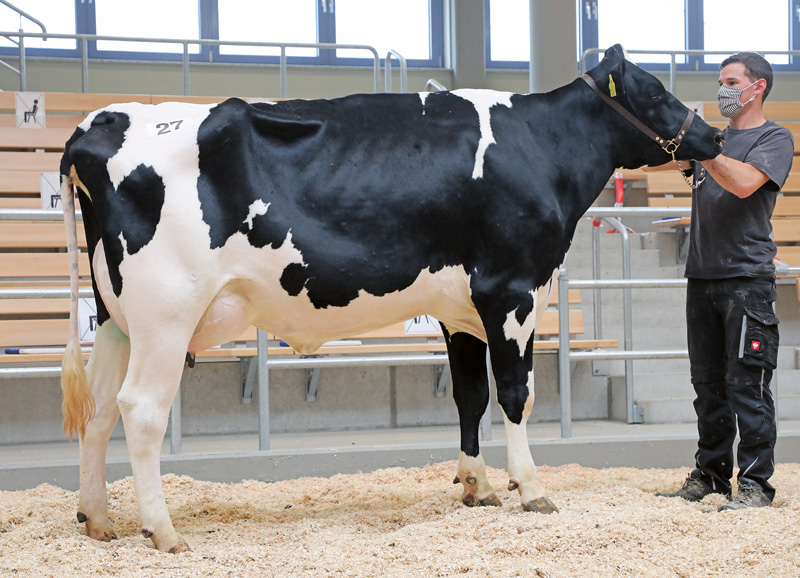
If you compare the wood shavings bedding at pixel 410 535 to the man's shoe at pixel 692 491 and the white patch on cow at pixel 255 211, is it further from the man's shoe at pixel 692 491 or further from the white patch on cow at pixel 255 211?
the white patch on cow at pixel 255 211

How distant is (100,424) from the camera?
8.39 feet

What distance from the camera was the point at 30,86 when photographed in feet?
30.8

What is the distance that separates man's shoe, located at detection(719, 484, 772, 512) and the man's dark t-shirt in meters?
0.72

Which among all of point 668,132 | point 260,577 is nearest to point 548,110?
point 668,132

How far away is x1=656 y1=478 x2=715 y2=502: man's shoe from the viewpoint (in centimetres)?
297

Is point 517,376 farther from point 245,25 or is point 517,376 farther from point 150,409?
point 245,25

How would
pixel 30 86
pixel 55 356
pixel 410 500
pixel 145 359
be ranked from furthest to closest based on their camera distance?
pixel 30 86 < pixel 55 356 < pixel 410 500 < pixel 145 359

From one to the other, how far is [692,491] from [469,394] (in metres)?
0.88

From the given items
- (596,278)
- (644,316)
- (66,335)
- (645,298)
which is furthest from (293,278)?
(645,298)

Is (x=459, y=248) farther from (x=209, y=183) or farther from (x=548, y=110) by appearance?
(x=209, y=183)

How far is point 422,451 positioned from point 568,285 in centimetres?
104

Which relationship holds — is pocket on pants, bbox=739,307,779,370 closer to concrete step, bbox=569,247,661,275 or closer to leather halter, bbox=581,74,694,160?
leather halter, bbox=581,74,694,160

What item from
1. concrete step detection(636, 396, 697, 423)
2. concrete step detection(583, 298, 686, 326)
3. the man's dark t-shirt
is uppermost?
the man's dark t-shirt

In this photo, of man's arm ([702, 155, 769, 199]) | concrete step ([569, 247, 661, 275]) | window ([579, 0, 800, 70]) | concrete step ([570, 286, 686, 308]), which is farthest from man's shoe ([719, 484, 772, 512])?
window ([579, 0, 800, 70])
